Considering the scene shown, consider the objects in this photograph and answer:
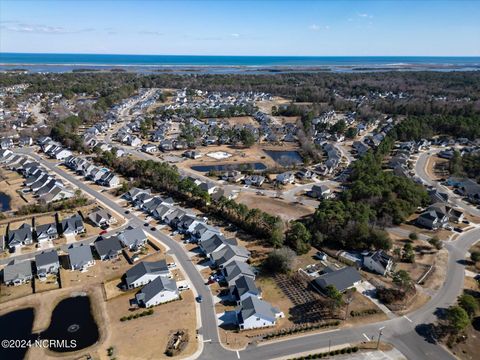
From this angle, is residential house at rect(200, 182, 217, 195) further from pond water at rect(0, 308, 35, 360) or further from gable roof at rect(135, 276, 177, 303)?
pond water at rect(0, 308, 35, 360)

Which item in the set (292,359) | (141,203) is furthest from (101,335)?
(141,203)

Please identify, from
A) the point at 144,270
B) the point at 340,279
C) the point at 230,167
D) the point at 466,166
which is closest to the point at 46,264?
the point at 144,270

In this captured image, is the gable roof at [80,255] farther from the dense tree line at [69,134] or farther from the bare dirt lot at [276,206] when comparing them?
the dense tree line at [69,134]

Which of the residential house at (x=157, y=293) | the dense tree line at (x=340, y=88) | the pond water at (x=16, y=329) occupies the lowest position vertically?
the pond water at (x=16, y=329)

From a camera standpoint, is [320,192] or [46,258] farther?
[320,192]

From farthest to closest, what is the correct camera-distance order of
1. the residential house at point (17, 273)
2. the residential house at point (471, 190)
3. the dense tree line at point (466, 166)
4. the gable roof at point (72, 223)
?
the dense tree line at point (466, 166) → the residential house at point (471, 190) → the gable roof at point (72, 223) → the residential house at point (17, 273)

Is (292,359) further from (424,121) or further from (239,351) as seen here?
(424,121)

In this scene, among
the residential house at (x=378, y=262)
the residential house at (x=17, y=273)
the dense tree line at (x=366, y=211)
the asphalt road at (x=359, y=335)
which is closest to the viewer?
the asphalt road at (x=359, y=335)

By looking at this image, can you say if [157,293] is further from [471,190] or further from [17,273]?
[471,190]

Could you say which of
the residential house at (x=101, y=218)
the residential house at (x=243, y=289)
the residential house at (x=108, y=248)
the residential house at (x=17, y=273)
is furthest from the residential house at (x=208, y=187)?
the residential house at (x=17, y=273)
